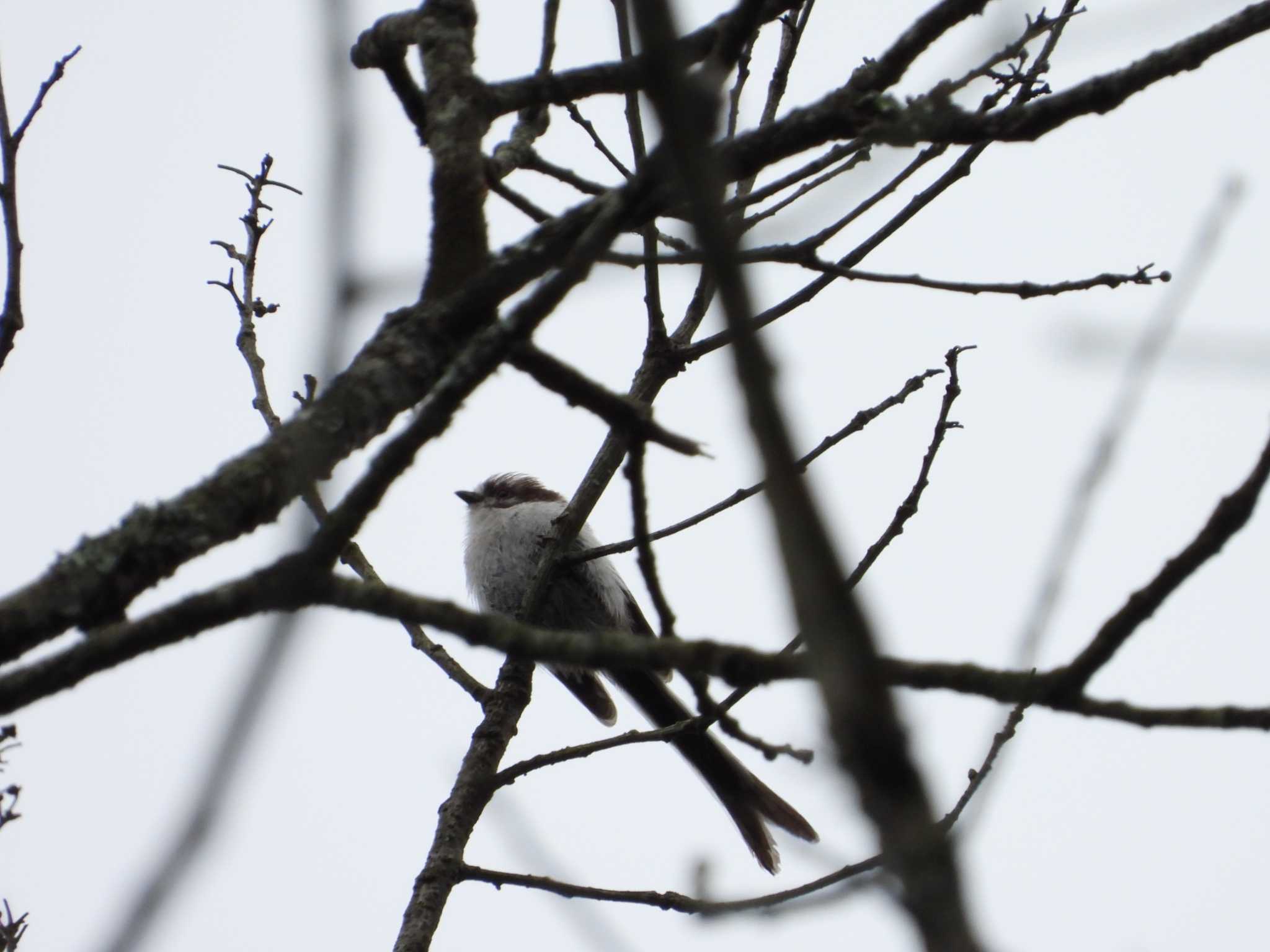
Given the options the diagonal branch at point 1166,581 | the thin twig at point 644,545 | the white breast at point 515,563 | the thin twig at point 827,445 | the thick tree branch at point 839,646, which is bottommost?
the thick tree branch at point 839,646

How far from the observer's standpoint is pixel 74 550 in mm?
1539

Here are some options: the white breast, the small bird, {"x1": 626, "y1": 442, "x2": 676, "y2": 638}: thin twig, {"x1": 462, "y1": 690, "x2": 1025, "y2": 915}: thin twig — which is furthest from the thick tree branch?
the white breast

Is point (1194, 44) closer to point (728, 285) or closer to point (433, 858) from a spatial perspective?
point (728, 285)

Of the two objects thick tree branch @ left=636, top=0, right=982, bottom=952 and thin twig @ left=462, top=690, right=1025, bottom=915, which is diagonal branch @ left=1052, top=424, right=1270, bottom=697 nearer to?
thick tree branch @ left=636, top=0, right=982, bottom=952

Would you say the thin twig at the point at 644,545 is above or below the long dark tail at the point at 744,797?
below

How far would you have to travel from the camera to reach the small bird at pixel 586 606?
190 inches

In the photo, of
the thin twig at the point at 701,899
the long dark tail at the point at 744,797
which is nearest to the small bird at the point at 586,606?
the long dark tail at the point at 744,797

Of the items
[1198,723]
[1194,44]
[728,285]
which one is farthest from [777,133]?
[728,285]

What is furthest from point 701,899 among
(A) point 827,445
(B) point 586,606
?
(B) point 586,606

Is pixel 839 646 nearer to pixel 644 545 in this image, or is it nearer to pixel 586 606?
pixel 644 545

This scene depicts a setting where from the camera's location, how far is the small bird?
4828 mm

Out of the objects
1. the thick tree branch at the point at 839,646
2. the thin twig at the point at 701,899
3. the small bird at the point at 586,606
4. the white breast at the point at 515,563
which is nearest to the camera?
the thick tree branch at the point at 839,646

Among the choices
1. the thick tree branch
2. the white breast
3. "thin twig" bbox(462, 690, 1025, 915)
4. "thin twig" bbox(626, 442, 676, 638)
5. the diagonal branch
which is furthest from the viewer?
the white breast

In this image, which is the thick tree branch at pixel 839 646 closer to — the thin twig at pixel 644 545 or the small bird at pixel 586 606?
the thin twig at pixel 644 545
